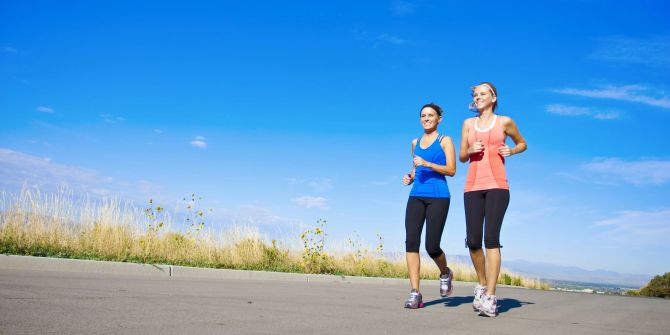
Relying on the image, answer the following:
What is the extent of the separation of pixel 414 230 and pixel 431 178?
632 mm

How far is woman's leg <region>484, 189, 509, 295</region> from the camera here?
20.0ft

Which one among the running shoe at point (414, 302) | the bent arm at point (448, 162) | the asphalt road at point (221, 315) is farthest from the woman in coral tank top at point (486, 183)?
the running shoe at point (414, 302)

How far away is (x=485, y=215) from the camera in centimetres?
626

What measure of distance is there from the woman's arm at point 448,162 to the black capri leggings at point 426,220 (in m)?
0.33

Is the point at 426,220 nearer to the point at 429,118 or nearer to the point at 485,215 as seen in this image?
the point at 485,215

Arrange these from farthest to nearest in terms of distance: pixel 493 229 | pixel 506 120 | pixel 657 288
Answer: pixel 657 288 → pixel 506 120 → pixel 493 229

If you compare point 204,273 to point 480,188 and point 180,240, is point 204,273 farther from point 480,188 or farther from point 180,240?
point 480,188

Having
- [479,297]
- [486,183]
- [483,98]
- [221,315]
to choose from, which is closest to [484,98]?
[483,98]

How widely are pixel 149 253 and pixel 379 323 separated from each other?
8.97m

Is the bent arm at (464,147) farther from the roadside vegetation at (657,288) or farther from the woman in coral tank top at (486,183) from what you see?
the roadside vegetation at (657,288)

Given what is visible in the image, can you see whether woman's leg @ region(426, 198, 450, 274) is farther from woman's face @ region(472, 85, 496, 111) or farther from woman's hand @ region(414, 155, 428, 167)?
woman's face @ region(472, 85, 496, 111)

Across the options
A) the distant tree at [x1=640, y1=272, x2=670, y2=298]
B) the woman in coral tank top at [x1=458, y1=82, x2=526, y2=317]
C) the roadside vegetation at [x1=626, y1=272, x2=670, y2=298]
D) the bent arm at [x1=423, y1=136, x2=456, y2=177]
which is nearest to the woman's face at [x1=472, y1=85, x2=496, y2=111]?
the woman in coral tank top at [x1=458, y1=82, x2=526, y2=317]

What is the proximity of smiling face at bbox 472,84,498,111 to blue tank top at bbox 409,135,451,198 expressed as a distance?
0.62 metres

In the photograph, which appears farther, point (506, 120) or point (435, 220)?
point (435, 220)
